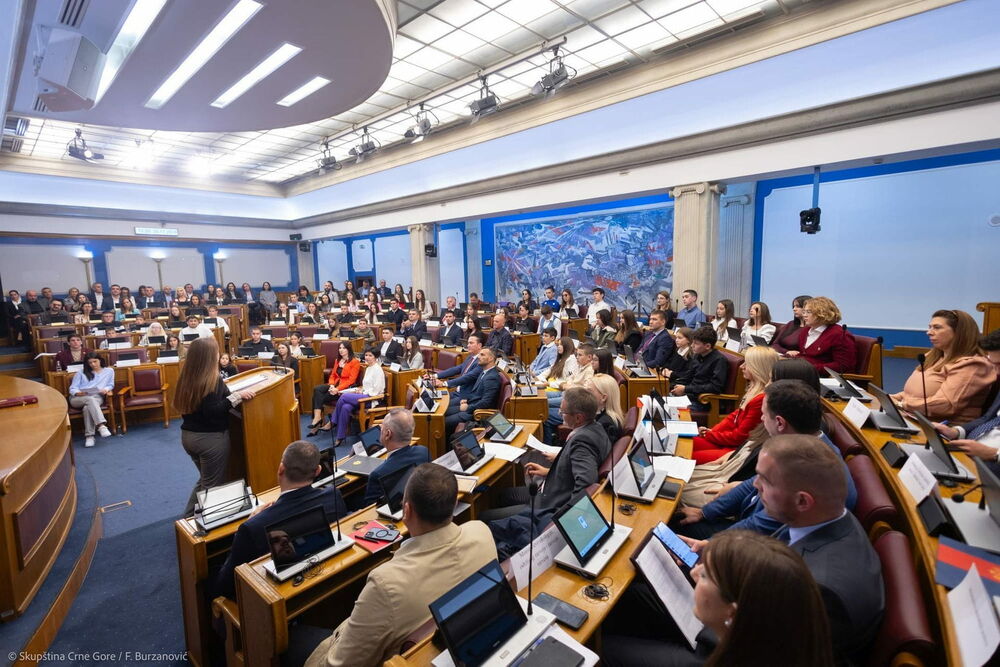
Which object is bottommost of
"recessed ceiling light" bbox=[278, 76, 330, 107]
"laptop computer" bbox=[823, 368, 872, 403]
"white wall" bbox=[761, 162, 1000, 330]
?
"laptop computer" bbox=[823, 368, 872, 403]

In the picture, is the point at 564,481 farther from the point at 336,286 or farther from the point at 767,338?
the point at 336,286

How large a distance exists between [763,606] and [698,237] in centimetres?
835

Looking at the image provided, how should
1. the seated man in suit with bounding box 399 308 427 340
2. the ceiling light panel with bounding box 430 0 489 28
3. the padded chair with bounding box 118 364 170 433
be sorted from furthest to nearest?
1. the seated man in suit with bounding box 399 308 427 340
2. the padded chair with bounding box 118 364 170 433
3. the ceiling light panel with bounding box 430 0 489 28

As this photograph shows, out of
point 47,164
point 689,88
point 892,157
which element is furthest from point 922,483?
point 47,164

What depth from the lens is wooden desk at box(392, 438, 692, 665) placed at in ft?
5.13

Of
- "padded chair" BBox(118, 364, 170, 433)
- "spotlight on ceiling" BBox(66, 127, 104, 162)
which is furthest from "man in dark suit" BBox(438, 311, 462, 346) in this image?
"spotlight on ceiling" BBox(66, 127, 104, 162)

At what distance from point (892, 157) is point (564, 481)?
24.7ft

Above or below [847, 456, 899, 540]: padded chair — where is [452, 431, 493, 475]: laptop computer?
below

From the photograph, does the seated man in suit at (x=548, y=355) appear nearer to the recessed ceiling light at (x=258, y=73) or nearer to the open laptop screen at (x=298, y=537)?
the recessed ceiling light at (x=258, y=73)

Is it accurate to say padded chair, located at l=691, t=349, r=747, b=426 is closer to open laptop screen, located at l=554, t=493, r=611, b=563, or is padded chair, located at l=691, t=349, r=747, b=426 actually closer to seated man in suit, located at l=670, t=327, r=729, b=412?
seated man in suit, located at l=670, t=327, r=729, b=412

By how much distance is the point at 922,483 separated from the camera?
81.0 inches

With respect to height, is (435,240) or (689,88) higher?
(689,88)

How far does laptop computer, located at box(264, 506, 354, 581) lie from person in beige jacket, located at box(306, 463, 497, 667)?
13.6 inches

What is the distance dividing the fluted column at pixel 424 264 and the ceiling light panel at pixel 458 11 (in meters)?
7.39
